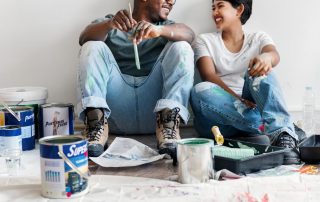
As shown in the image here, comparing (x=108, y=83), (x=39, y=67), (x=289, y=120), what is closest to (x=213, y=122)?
(x=289, y=120)

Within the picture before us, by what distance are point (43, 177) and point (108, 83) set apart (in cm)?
78

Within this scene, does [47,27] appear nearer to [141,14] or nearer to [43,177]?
[141,14]

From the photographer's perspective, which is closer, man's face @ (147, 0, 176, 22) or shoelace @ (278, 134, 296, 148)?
shoelace @ (278, 134, 296, 148)

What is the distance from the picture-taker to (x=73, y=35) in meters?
2.28

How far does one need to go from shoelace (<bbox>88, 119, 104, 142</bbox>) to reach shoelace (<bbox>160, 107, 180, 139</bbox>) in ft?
0.75

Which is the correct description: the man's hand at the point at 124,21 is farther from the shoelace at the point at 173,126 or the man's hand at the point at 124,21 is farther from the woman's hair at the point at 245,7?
the woman's hair at the point at 245,7

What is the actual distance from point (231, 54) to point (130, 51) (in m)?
0.46

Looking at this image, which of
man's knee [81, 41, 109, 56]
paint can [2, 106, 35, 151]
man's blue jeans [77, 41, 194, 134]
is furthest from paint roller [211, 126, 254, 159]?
paint can [2, 106, 35, 151]

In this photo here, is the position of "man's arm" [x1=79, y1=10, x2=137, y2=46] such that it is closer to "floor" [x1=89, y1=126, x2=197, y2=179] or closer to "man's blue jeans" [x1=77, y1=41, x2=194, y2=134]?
"man's blue jeans" [x1=77, y1=41, x2=194, y2=134]

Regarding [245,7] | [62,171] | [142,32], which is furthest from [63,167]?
[245,7]

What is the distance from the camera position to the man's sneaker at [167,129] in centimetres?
163

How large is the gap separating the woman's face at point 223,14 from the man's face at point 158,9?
0.22m

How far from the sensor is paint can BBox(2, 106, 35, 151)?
177cm

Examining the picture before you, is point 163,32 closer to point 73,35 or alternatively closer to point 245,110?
point 245,110
